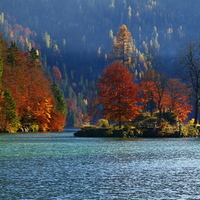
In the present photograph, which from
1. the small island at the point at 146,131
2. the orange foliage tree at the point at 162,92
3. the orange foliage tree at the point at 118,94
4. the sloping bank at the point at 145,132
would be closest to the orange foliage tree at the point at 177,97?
the orange foliage tree at the point at 162,92

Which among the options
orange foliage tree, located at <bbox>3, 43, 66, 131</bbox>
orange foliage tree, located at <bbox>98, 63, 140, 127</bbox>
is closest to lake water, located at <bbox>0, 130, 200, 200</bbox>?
orange foliage tree, located at <bbox>98, 63, 140, 127</bbox>

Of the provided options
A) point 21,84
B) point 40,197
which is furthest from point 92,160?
point 21,84

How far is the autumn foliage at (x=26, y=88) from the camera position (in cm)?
8086

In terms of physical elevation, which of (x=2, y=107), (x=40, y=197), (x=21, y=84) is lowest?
(x=40, y=197)

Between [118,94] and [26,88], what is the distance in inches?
1186

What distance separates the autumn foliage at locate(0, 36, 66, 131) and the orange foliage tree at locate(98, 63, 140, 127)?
21780 millimetres

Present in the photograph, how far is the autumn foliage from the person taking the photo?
80863 mm

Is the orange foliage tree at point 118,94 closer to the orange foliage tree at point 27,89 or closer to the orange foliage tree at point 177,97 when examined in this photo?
the orange foliage tree at point 177,97

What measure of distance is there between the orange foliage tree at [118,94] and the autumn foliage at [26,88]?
71.5 ft

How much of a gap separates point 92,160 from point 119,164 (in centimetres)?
283

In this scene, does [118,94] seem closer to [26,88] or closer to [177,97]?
[177,97]

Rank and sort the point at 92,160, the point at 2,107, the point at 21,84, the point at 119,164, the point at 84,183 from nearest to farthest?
the point at 84,183
the point at 119,164
the point at 92,160
the point at 2,107
the point at 21,84

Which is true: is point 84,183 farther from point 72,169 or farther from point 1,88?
point 1,88

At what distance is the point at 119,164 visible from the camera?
26.0 m
